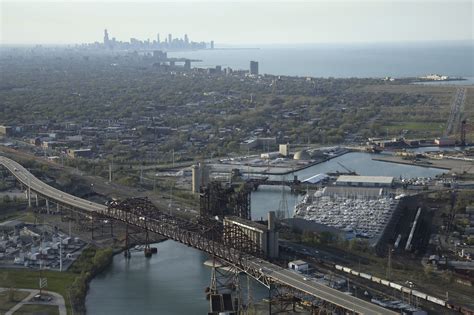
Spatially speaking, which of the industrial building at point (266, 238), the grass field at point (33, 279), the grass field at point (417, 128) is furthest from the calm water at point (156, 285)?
the grass field at point (417, 128)

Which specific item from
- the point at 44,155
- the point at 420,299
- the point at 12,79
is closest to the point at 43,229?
the point at 420,299

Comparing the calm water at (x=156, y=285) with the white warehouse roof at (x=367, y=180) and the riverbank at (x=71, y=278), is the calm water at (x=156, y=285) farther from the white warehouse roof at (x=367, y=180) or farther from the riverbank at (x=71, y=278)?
the white warehouse roof at (x=367, y=180)

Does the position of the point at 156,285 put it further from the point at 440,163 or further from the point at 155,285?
the point at 440,163

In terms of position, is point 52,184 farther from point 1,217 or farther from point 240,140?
point 240,140

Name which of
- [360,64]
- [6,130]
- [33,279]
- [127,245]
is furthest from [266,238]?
[360,64]

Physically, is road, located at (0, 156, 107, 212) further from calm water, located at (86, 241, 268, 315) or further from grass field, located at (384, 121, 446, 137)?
grass field, located at (384, 121, 446, 137)

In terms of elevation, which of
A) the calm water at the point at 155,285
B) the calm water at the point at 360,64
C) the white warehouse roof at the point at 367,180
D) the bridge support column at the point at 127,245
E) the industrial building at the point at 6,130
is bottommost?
the calm water at the point at 155,285

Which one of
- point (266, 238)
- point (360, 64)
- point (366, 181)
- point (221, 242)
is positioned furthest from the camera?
point (360, 64)
